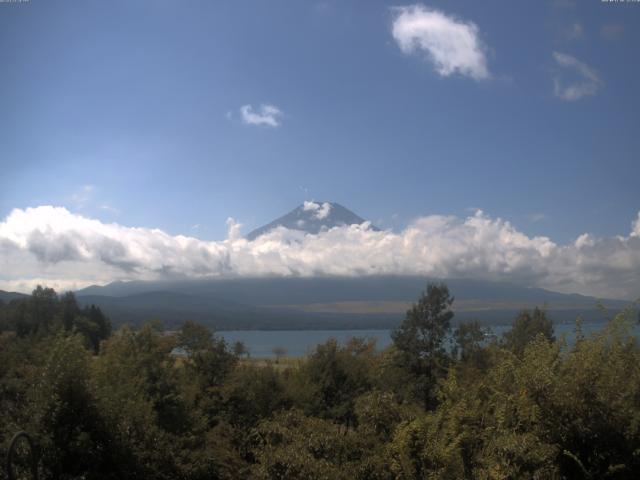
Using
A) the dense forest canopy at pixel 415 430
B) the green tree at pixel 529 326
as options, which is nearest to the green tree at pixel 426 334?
the green tree at pixel 529 326

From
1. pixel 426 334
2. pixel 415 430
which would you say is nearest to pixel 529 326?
pixel 426 334

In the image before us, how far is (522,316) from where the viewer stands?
48.5 m

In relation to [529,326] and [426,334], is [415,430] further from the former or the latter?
[529,326]

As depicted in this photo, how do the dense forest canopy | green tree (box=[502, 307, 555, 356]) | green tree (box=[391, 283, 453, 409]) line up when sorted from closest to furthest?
the dense forest canopy, green tree (box=[391, 283, 453, 409]), green tree (box=[502, 307, 555, 356])

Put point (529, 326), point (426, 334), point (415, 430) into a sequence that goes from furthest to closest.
→ 1. point (529, 326)
2. point (426, 334)
3. point (415, 430)

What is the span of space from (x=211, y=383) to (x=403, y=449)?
64.8ft

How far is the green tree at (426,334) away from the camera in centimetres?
3169

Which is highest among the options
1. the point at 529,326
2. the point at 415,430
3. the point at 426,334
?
the point at 415,430

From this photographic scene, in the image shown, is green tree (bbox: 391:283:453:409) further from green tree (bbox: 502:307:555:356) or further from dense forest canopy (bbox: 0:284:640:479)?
dense forest canopy (bbox: 0:284:640:479)

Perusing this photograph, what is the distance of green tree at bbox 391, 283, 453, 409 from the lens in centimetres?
3169

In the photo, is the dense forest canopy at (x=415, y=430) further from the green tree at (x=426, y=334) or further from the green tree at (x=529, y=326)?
the green tree at (x=529, y=326)

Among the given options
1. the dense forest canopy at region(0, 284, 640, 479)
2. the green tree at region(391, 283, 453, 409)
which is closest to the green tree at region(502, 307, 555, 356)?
the green tree at region(391, 283, 453, 409)

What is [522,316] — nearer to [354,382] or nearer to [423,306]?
[423,306]

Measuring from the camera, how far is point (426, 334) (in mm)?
32781
